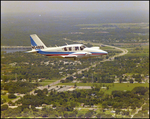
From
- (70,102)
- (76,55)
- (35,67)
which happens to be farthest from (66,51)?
(70,102)

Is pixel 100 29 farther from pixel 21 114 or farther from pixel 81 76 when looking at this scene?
pixel 21 114

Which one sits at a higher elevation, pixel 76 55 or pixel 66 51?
pixel 66 51

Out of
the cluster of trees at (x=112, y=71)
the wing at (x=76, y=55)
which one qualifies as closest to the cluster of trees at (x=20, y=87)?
the cluster of trees at (x=112, y=71)

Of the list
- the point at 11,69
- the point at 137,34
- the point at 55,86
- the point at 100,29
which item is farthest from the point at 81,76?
the point at 137,34

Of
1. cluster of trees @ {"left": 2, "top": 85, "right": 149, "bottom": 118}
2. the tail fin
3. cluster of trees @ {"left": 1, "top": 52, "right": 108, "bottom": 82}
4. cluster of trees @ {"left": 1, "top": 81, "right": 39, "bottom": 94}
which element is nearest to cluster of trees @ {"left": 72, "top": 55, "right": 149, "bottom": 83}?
cluster of trees @ {"left": 1, "top": 52, "right": 108, "bottom": 82}

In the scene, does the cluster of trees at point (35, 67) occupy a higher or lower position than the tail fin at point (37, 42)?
lower

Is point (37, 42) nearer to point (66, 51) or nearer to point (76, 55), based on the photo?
point (66, 51)

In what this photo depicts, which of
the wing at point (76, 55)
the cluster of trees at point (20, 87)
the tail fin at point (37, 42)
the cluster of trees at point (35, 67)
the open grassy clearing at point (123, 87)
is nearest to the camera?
the wing at point (76, 55)

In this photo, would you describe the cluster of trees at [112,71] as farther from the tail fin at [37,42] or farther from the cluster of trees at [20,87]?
the tail fin at [37,42]
